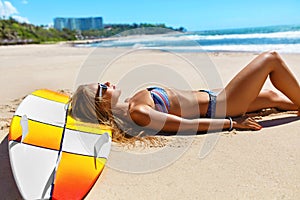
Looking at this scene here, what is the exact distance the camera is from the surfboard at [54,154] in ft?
5.26

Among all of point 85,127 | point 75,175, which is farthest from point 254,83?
point 75,175

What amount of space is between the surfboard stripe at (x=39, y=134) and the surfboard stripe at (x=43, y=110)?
0.11 meters

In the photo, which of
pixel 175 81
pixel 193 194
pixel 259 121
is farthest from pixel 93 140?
pixel 175 81

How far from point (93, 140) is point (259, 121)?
5.32ft

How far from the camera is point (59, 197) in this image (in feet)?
5.07

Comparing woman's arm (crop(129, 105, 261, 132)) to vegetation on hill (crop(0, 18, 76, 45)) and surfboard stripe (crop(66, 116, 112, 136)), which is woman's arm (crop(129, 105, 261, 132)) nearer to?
surfboard stripe (crop(66, 116, 112, 136))

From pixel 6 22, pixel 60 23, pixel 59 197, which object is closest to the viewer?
pixel 59 197

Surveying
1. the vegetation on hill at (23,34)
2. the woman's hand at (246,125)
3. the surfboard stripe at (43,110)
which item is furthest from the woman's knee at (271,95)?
the vegetation on hill at (23,34)

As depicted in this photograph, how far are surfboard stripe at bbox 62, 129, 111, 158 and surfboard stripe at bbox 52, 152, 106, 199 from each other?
2.5 inches

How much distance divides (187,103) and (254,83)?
614 mm

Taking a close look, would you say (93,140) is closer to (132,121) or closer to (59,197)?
(132,121)

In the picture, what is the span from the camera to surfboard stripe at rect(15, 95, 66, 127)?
93.7 inches

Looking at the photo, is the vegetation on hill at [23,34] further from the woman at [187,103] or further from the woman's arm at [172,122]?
the woman's arm at [172,122]

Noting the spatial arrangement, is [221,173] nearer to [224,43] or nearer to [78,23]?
[224,43]
